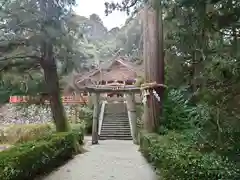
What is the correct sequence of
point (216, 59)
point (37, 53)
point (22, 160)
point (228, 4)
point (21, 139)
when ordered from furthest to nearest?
1. point (21, 139)
2. point (37, 53)
3. point (22, 160)
4. point (216, 59)
5. point (228, 4)

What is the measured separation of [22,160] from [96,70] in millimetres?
17292

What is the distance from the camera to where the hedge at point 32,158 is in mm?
4456

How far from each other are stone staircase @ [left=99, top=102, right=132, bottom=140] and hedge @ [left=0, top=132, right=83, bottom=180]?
800cm

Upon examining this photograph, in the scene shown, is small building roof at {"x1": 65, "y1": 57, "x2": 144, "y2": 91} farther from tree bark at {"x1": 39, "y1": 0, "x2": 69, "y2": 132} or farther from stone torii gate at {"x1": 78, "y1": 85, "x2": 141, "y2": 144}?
tree bark at {"x1": 39, "y1": 0, "x2": 69, "y2": 132}

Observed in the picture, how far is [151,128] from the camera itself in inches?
360

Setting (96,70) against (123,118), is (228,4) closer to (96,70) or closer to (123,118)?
(123,118)

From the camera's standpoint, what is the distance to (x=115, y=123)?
17.8 meters

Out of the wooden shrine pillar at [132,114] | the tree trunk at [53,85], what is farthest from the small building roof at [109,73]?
the tree trunk at [53,85]

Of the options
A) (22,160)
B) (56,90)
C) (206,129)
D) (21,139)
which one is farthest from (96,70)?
(206,129)

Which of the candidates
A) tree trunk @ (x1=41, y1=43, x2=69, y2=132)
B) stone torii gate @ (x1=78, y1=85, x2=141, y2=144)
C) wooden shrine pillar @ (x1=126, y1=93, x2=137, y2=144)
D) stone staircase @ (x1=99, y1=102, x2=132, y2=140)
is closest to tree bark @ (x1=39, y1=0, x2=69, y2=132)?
tree trunk @ (x1=41, y1=43, x2=69, y2=132)

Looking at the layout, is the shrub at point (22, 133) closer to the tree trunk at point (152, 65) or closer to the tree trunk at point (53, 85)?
the tree trunk at point (53, 85)

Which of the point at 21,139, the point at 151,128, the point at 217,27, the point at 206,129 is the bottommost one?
the point at 21,139

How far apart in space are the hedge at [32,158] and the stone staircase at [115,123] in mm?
8005

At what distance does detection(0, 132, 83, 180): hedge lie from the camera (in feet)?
14.6
